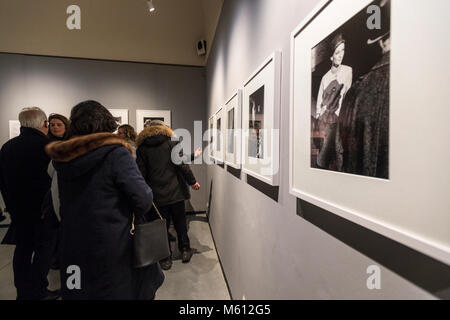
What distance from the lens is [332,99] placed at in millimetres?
656

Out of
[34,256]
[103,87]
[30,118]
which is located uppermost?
[103,87]

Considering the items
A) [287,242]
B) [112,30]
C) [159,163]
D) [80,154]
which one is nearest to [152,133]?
[159,163]

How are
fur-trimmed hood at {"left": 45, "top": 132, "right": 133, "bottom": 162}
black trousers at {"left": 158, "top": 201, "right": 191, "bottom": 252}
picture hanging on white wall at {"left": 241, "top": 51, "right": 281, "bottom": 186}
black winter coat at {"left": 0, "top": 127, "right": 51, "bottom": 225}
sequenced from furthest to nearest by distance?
black trousers at {"left": 158, "top": 201, "right": 191, "bottom": 252} → black winter coat at {"left": 0, "top": 127, "right": 51, "bottom": 225} → fur-trimmed hood at {"left": 45, "top": 132, "right": 133, "bottom": 162} → picture hanging on white wall at {"left": 241, "top": 51, "right": 281, "bottom": 186}

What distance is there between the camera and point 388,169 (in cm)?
48

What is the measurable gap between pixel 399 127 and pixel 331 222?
1.21 ft

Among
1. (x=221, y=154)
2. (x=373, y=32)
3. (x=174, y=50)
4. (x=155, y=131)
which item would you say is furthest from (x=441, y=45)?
(x=174, y=50)

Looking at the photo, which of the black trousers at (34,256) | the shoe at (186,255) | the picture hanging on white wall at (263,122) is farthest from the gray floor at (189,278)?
the picture hanging on white wall at (263,122)

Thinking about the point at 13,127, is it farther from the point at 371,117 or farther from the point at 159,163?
the point at 371,117

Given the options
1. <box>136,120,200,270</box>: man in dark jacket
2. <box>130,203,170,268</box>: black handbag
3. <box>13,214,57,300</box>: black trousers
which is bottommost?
<box>13,214,57,300</box>: black trousers

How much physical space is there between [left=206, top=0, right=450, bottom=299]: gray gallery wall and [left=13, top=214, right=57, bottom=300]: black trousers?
62.2 inches

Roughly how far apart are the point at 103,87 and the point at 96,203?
3833mm

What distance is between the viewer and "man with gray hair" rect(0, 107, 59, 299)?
1.88 meters

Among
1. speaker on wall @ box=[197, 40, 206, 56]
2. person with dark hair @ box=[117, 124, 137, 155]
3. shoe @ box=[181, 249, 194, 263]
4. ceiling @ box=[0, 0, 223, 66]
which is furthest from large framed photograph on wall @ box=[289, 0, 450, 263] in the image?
speaker on wall @ box=[197, 40, 206, 56]

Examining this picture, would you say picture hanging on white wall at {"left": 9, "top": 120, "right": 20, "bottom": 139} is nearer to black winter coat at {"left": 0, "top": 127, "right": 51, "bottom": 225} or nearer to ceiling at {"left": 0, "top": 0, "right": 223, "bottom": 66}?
ceiling at {"left": 0, "top": 0, "right": 223, "bottom": 66}
